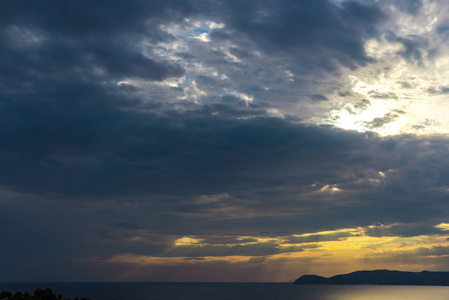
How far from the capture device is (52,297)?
255ft

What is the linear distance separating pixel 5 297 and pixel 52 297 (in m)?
8.18

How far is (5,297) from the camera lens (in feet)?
248
